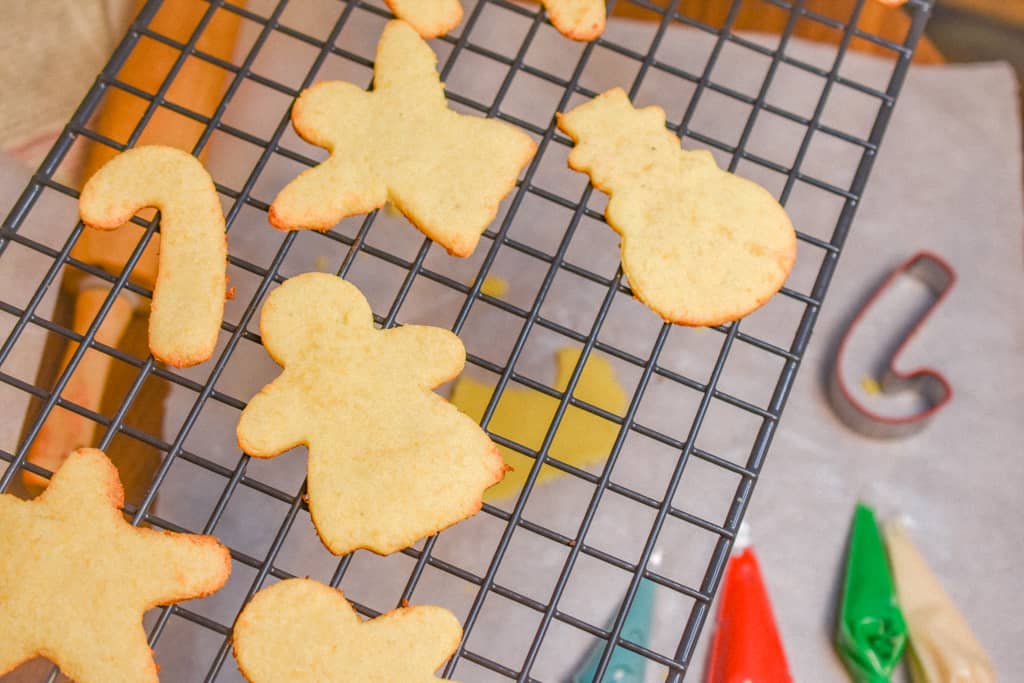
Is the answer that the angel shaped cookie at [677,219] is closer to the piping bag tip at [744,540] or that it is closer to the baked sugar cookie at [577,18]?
the baked sugar cookie at [577,18]

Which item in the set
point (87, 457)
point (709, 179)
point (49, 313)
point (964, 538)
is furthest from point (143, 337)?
point (964, 538)

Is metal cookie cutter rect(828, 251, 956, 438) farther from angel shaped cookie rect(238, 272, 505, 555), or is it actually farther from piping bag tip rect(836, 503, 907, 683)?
angel shaped cookie rect(238, 272, 505, 555)

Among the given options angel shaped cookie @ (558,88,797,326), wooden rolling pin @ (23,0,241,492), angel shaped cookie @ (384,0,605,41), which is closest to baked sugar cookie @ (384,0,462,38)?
angel shaped cookie @ (384,0,605,41)

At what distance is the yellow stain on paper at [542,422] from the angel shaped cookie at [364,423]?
0.80 ft

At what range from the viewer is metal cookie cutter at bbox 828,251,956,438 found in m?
0.82

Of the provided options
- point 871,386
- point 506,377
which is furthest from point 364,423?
point 871,386

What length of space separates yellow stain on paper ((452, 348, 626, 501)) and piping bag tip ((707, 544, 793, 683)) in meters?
0.15

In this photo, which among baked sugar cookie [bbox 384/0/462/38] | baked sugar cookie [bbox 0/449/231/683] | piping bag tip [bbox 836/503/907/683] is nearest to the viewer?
baked sugar cookie [bbox 0/449/231/683]

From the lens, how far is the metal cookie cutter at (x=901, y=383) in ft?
2.68

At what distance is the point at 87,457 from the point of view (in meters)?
0.53

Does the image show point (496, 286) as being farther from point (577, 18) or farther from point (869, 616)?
point (869, 616)

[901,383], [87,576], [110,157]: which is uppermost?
[901,383]

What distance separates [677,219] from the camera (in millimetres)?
601

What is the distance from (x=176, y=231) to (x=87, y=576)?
0.68 ft
